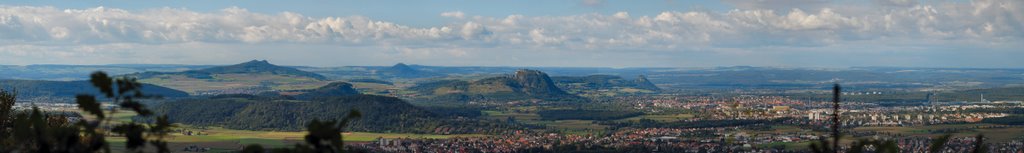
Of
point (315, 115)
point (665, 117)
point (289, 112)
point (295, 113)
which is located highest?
point (289, 112)

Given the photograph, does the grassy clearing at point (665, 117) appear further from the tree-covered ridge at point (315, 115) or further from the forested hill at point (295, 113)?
the forested hill at point (295, 113)

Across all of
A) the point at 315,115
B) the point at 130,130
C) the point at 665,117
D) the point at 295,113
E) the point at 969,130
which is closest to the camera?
the point at 130,130

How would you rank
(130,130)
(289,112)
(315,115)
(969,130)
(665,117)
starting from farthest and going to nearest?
(665,117) → (289,112) → (315,115) → (969,130) → (130,130)

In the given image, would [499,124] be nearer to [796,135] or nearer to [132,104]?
[796,135]

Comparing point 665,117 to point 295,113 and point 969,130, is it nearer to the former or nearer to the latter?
point 969,130

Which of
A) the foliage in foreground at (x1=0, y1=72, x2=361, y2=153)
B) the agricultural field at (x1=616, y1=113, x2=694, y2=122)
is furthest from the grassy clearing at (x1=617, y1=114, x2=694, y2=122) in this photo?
the foliage in foreground at (x1=0, y1=72, x2=361, y2=153)

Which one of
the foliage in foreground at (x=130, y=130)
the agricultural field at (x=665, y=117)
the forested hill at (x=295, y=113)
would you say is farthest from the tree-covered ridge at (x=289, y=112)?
the foliage in foreground at (x=130, y=130)

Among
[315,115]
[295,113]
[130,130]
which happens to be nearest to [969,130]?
[315,115]

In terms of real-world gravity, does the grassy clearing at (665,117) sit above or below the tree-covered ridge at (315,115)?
below

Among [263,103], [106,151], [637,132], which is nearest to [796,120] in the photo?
[637,132]

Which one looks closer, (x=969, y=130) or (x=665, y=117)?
(x=969, y=130)

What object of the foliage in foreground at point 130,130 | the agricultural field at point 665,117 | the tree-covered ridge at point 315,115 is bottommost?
the agricultural field at point 665,117
